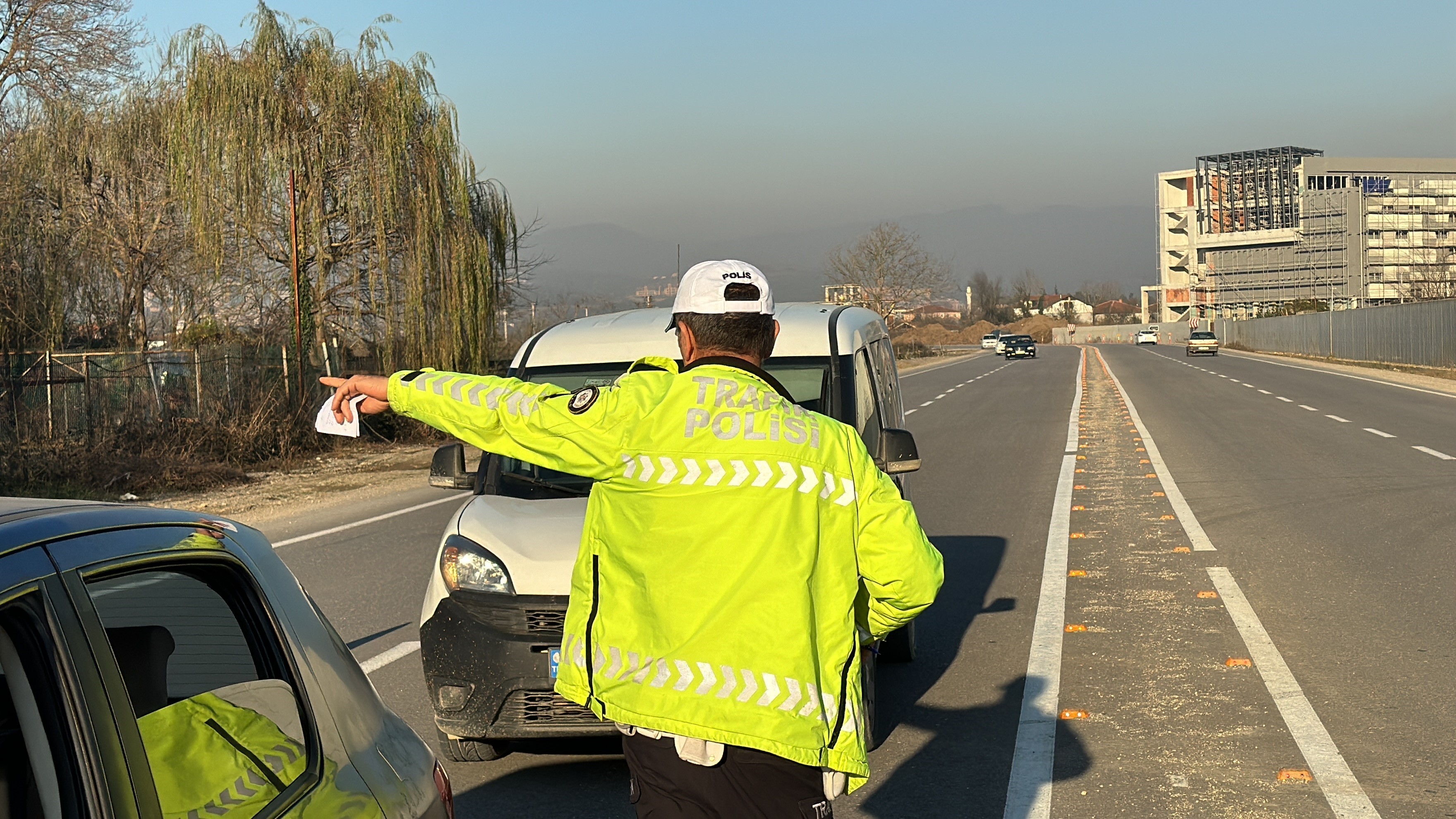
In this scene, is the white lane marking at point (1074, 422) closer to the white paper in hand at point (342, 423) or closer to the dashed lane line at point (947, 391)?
the dashed lane line at point (947, 391)

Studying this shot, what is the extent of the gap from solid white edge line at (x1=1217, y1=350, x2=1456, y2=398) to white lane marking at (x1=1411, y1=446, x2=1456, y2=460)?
548 inches

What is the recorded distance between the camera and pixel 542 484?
6.24 m

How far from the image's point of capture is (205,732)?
7.29ft

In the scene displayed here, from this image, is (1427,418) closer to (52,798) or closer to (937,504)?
(937,504)

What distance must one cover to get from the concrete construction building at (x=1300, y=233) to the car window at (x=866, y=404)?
81.0 meters

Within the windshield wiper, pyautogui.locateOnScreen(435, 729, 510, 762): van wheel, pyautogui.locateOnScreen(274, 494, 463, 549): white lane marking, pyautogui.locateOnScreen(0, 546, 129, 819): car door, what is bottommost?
pyautogui.locateOnScreen(274, 494, 463, 549): white lane marking

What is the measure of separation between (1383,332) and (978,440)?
39.4m

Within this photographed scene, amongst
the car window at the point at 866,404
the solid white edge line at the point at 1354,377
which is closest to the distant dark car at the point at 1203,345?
the solid white edge line at the point at 1354,377

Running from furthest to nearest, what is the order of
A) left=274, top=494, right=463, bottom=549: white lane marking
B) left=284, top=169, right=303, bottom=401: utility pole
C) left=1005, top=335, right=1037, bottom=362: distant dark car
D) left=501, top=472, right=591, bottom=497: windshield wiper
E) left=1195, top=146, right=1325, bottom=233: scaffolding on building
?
left=1195, top=146, right=1325, bottom=233: scaffolding on building
left=1005, top=335, right=1037, bottom=362: distant dark car
left=284, top=169, right=303, bottom=401: utility pole
left=274, top=494, right=463, bottom=549: white lane marking
left=501, top=472, right=591, bottom=497: windshield wiper

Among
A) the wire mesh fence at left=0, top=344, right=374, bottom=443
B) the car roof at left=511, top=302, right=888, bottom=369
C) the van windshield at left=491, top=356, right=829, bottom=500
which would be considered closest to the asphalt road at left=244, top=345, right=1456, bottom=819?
the van windshield at left=491, top=356, right=829, bottom=500

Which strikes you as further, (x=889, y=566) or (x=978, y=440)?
(x=978, y=440)

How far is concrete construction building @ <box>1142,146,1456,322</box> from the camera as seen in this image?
116 meters

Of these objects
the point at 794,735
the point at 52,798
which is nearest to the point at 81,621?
the point at 52,798

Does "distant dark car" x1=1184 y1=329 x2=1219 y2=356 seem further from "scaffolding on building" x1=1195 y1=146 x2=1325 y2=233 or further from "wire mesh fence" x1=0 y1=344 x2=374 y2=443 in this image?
"scaffolding on building" x1=1195 y1=146 x2=1325 y2=233
